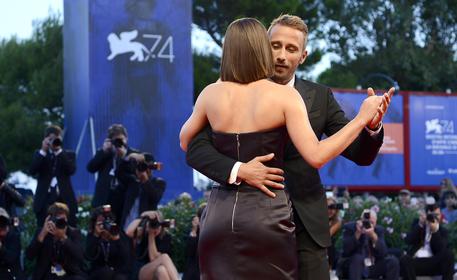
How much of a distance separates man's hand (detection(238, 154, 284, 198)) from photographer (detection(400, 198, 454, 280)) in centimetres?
921

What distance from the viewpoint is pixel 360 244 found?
12555 mm

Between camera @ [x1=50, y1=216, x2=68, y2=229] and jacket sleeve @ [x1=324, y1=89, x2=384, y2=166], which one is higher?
jacket sleeve @ [x1=324, y1=89, x2=384, y2=166]

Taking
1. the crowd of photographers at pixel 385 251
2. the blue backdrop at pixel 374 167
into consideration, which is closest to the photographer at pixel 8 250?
the crowd of photographers at pixel 385 251

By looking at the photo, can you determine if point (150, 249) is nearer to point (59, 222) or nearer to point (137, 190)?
point (137, 190)

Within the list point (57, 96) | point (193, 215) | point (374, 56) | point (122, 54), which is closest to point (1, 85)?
point (57, 96)

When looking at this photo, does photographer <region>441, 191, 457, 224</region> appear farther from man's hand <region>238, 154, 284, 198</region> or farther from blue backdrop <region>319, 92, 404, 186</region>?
man's hand <region>238, 154, 284, 198</region>

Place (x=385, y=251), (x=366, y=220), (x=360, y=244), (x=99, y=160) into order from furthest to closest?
(x=385, y=251) < (x=360, y=244) < (x=366, y=220) < (x=99, y=160)

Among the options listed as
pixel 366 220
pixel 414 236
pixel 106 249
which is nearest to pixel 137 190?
pixel 106 249

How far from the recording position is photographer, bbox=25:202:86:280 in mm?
10344

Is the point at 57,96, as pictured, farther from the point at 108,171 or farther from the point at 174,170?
the point at 108,171

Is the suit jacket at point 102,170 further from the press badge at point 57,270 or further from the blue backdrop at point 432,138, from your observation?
the blue backdrop at point 432,138

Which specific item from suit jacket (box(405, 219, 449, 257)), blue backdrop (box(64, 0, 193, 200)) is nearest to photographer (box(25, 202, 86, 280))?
suit jacket (box(405, 219, 449, 257))

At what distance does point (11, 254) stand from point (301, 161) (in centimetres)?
671

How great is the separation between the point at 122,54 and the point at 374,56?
2303 cm
